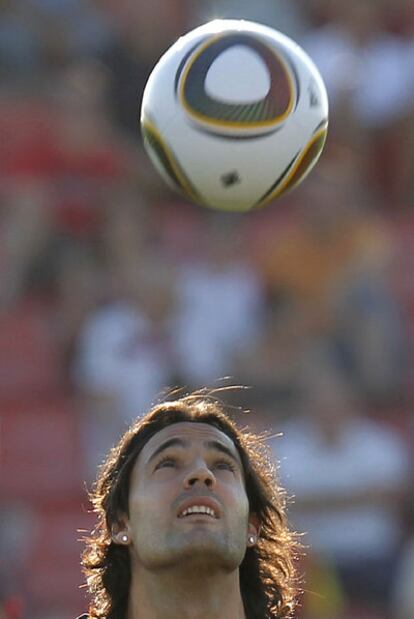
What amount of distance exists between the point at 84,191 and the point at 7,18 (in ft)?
4.64

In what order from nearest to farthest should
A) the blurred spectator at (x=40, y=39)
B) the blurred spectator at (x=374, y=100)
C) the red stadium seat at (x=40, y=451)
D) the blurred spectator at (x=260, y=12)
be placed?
the red stadium seat at (x=40, y=451)
the blurred spectator at (x=374, y=100)
the blurred spectator at (x=40, y=39)
the blurred spectator at (x=260, y=12)

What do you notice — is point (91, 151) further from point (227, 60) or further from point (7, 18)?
point (227, 60)

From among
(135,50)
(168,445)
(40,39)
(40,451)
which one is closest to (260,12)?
(135,50)

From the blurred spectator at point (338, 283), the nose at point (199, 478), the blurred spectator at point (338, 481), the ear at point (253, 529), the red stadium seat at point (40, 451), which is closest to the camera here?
the nose at point (199, 478)

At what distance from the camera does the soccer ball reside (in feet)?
18.4

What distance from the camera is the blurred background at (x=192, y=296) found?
854 cm

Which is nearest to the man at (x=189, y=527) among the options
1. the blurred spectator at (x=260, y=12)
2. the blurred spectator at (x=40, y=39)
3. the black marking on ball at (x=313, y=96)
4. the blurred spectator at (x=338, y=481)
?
the black marking on ball at (x=313, y=96)

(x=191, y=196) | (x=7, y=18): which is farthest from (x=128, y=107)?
(x=191, y=196)

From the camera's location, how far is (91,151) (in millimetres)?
9977

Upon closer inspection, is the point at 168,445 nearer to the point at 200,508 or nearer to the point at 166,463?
the point at 166,463

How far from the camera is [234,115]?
561 cm

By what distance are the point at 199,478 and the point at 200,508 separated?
0.12 metres

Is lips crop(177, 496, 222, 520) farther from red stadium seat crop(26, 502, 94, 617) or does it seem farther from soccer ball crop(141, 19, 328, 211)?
red stadium seat crop(26, 502, 94, 617)

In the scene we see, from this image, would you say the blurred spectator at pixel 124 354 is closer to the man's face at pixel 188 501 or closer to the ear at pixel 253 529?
the ear at pixel 253 529
